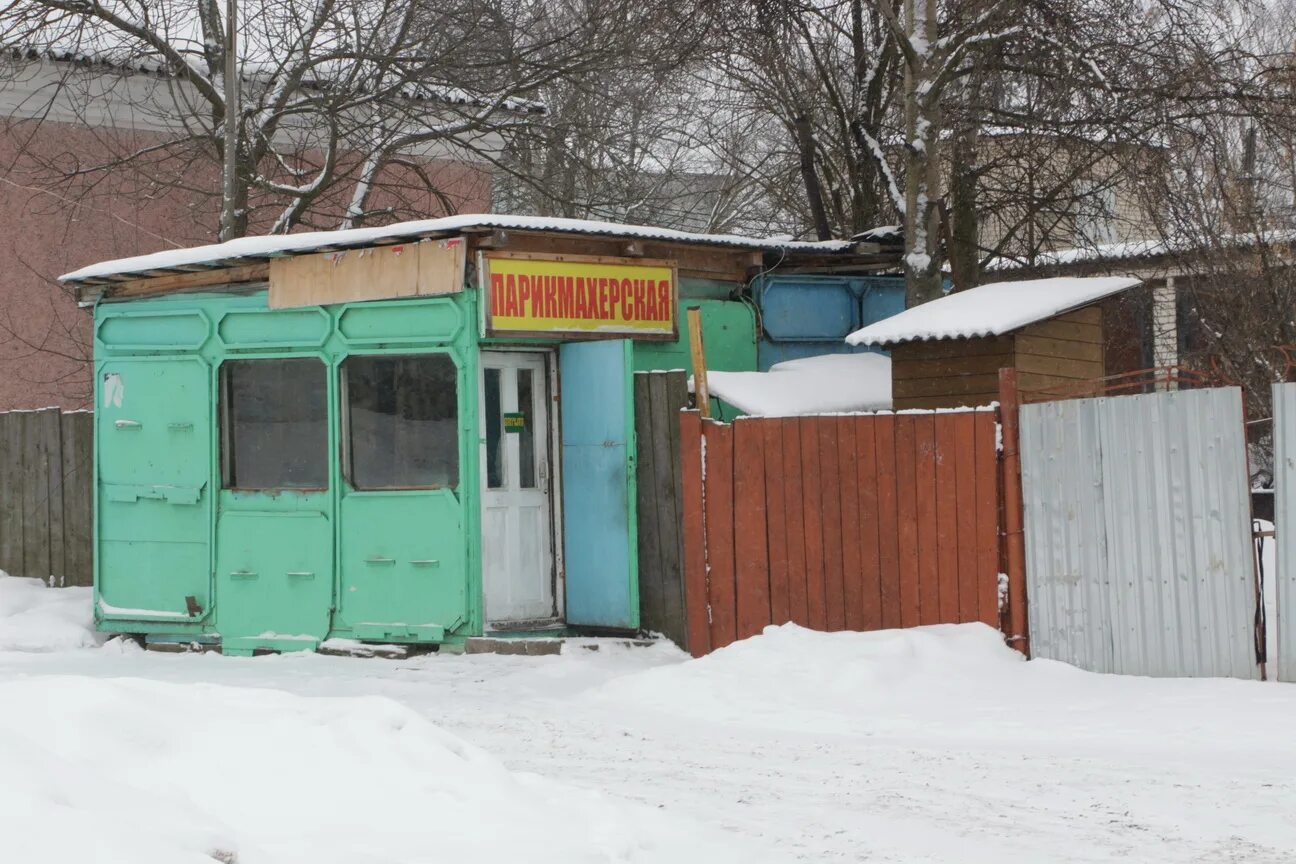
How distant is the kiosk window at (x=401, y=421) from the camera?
11.2 metres

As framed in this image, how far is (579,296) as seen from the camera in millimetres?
11398

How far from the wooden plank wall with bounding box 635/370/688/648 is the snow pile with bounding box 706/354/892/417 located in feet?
1.17

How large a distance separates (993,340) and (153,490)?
647 cm

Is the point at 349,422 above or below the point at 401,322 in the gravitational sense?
below

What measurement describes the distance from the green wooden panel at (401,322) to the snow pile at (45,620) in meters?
3.52

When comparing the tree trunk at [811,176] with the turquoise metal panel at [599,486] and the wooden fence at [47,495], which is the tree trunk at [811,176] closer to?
the turquoise metal panel at [599,486]

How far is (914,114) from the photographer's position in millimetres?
12336

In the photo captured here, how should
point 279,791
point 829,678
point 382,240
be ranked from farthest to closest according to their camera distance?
1. point 382,240
2. point 829,678
3. point 279,791

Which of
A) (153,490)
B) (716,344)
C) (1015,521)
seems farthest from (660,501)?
(153,490)

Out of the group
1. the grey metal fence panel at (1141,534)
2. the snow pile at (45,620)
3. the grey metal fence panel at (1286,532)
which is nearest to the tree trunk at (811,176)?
the grey metal fence panel at (1141,534)

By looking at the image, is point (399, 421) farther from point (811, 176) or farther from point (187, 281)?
point (811, 176)

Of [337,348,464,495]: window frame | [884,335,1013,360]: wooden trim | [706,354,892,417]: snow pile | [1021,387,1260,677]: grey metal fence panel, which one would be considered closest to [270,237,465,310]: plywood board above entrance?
[337,348,464,495]: window frame

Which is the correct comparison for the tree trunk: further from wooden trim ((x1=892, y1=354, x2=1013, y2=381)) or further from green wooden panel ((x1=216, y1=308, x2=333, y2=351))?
green wooden panel ((x1=216, y1=308, x2=333, y2=351))

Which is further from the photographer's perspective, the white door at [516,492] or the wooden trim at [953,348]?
the white door at [516,492]
